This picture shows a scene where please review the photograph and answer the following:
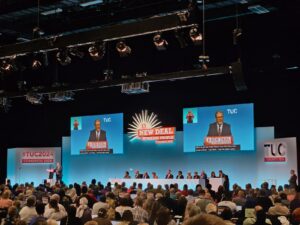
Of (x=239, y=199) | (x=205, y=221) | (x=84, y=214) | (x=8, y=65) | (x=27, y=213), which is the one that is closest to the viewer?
(x=205, y=221)

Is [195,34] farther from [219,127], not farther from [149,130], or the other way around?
[149,130]

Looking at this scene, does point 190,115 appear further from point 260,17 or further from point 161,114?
point 260,17

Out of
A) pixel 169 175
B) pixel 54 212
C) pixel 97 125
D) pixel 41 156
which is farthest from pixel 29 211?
pixel 41 156

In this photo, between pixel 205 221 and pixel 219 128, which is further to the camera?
pixel 219 128

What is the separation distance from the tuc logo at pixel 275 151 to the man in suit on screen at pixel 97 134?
684 cm

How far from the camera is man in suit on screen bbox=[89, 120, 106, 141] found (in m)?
20.2

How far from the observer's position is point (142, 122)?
19484mm

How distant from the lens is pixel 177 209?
28.8ft

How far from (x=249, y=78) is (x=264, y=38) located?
2.22 m

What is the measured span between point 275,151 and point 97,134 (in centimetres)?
756

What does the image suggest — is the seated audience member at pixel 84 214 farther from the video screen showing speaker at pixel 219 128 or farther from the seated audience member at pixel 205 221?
the video screen showing speaker at pixel 219 128

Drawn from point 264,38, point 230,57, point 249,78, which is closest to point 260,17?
point 264,38

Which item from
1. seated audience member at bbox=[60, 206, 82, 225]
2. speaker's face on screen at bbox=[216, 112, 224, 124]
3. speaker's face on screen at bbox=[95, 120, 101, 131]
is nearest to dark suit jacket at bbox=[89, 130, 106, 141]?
speaker's face on screen at bbox=[95, 120, 101, 131]

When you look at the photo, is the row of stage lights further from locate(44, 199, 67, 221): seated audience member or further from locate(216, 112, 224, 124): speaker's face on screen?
locate(216, 112, 224, 124): speaker's face on screen
